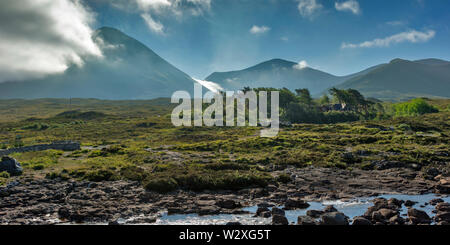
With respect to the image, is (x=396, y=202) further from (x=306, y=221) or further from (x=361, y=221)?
(x=306, y=221)

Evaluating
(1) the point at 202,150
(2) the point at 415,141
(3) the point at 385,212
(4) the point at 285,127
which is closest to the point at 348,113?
(4) the point at 285,127

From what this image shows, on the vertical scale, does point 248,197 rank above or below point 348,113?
below

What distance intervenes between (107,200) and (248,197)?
11785mm

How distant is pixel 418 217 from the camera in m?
19.0

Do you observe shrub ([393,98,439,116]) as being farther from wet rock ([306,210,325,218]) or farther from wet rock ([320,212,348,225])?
wet rock ([320,212,348,225])

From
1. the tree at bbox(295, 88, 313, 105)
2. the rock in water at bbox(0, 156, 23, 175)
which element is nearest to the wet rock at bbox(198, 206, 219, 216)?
the rock in water at bbox(0, 156, 23, 175)

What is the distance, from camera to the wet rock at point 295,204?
22414 mm

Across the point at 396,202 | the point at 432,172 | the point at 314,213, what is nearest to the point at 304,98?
the point at 432,172

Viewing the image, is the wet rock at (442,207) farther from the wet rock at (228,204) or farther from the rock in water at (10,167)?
the rock in water at (10,167)

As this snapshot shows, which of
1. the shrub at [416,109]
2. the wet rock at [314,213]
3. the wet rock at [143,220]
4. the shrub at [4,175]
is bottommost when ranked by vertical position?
the wet rock at [143,220]

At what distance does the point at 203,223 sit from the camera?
19.8 meters

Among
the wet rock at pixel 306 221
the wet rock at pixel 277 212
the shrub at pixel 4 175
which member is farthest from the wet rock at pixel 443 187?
the shrub at pixel 4 175
